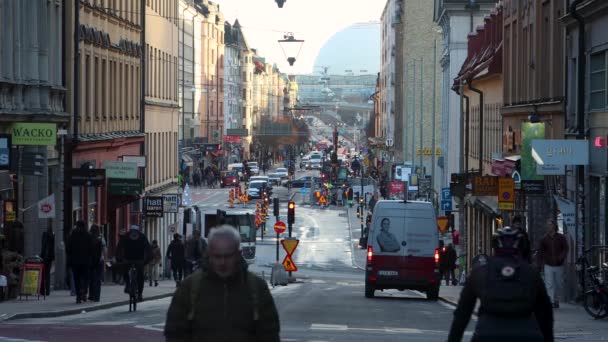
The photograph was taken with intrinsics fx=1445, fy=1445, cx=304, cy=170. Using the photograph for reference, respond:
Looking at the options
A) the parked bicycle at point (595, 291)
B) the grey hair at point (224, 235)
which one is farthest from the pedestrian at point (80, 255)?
the grey hair at point (224, 235)

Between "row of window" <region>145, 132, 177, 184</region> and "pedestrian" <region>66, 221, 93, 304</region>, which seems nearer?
"pedestrian" <region>66, 221, 93, 304</region>

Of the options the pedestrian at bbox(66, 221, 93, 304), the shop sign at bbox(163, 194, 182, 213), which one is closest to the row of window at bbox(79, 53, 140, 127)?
the shop sign at bbox(163, 194, 182, 213)

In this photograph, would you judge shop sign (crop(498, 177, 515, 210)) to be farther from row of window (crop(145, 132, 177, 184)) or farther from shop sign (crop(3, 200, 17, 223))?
row of window (crop(145, 132, 177, 184))

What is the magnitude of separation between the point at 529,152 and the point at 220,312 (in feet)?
78.7

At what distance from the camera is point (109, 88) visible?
44.0 meters

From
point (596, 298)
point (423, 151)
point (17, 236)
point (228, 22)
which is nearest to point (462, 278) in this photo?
point (17, 236)

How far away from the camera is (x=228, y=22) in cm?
16312

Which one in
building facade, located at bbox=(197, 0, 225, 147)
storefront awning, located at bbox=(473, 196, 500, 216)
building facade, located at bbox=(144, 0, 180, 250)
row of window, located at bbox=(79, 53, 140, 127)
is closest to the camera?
row of window, located at bbox=(79, 53, 140, 127)

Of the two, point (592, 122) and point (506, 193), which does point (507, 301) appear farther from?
point (506, 193)

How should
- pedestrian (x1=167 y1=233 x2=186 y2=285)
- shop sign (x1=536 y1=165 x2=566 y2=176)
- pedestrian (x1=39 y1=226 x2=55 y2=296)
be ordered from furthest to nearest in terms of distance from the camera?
1. pedestrian (x1=167 y1=233 x2=186 y2=285)
2. pedestrian (x1=39 y1=226 x2=55 y2=296)
3. shop sign (x1=536 y1=165 x2=566 y2=176)

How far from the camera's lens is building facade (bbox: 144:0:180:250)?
5362cm

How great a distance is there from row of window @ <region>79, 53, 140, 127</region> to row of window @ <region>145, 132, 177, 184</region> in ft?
13.0

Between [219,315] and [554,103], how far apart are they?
2546 centimetres

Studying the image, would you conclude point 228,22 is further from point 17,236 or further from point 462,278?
point 17,236
